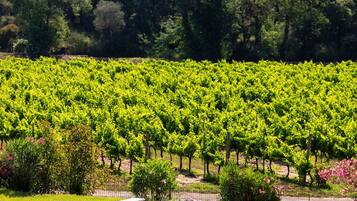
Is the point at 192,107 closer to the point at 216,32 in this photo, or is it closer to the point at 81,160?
the point at 81,160

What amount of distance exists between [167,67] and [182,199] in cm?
4346

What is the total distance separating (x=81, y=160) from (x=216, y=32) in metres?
62.8

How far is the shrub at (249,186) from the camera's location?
24.5m

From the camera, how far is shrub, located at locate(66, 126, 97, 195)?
27281 millimetres

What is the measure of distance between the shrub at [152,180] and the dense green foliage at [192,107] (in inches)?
478

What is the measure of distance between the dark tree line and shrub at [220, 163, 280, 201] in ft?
206

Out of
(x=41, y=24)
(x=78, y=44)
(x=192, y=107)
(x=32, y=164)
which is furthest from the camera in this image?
(x=78, y=44)

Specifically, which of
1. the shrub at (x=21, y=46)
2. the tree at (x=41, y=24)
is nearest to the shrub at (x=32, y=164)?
the tree at (x=41, y=24)

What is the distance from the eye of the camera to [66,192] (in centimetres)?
2781

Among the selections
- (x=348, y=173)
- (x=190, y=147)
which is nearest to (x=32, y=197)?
(x=348, y=173)

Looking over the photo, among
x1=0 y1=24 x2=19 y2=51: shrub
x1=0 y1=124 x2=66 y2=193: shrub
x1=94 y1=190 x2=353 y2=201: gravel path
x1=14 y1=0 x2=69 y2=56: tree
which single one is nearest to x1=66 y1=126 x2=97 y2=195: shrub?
x1=0 y1=124 x2=66 y2=193: shrub

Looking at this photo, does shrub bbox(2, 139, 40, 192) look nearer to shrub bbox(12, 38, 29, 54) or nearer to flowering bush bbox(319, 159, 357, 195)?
flowering bush bbox(319, 159, 357, 195)

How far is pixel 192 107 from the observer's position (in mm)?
51281

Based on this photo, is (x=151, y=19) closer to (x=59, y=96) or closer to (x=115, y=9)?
(x=115, y=9)
